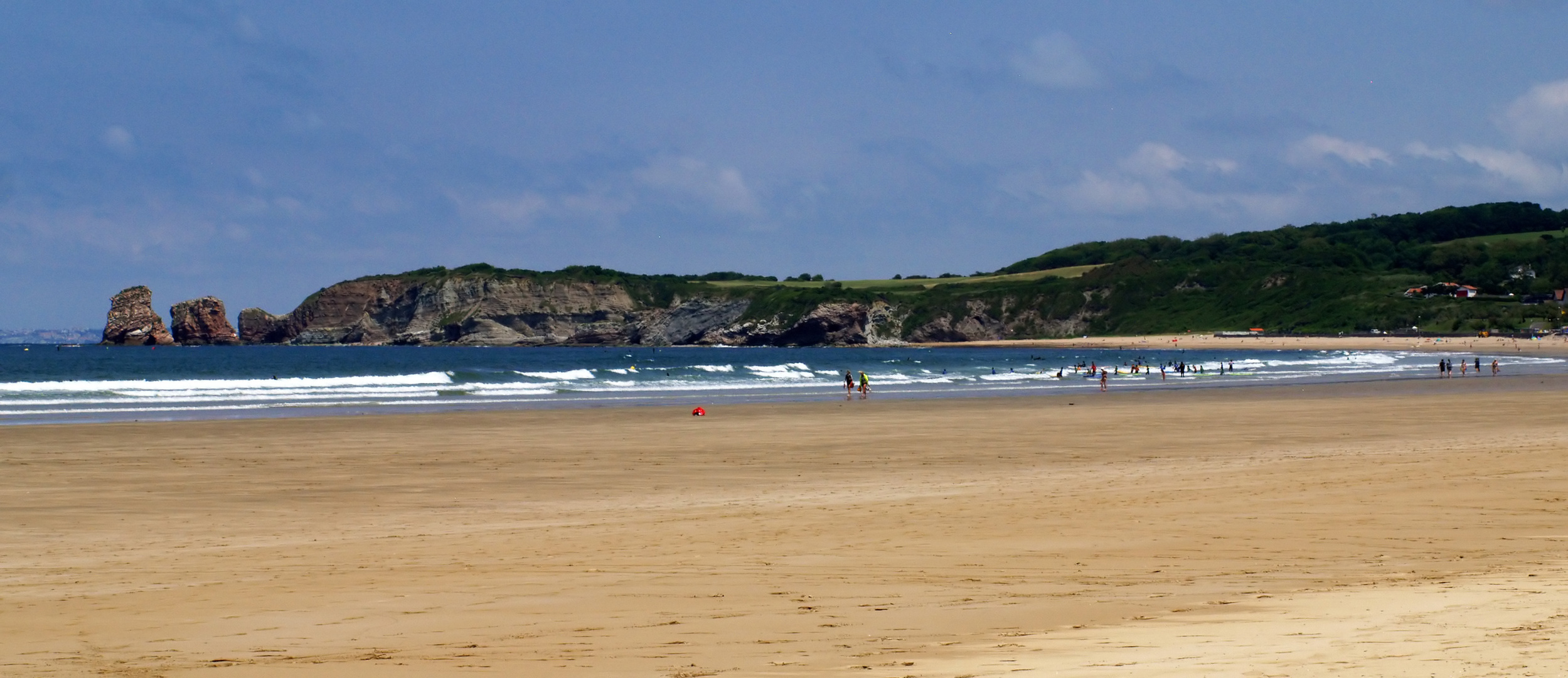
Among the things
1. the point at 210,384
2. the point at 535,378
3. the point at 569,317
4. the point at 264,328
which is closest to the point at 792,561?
the point at 210,384

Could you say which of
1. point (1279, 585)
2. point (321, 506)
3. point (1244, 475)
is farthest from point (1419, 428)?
point (321, 506)

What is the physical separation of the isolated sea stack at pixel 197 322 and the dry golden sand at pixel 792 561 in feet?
606

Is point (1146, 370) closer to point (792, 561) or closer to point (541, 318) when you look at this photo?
point (792, 561)

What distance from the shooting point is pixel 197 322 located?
18712 centimetres

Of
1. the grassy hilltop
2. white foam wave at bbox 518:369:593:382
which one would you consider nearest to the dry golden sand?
white foam wave at bbox 518:369:593:382

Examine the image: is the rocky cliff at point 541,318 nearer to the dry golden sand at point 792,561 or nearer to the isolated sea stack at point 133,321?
the isolated sea stack at point 133,321

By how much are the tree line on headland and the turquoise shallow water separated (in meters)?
59.5

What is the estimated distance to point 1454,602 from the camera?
6586mm

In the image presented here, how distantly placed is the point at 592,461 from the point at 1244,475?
933 centimetres

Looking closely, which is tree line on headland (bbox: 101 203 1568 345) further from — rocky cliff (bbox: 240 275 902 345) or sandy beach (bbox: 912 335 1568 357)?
sandy beach (bbox: 912 335 1568 357)

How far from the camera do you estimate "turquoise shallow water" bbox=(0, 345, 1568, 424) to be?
123 feet

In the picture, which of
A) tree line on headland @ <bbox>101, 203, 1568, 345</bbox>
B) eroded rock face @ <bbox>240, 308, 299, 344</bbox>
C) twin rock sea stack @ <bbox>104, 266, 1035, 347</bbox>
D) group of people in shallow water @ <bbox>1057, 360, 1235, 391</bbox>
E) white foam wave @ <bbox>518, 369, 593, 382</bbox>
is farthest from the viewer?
eroded rock face @ <bbox>240, 308, 299, 344</bbox>

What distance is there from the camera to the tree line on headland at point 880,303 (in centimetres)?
16950

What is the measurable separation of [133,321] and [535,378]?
465 ft
